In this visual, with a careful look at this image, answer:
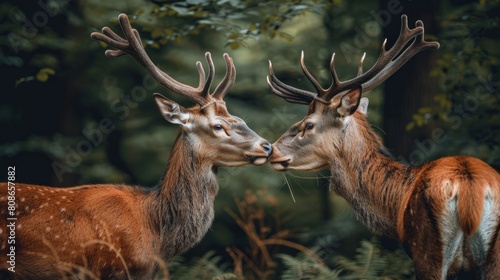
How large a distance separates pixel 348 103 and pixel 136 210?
1.88 metres

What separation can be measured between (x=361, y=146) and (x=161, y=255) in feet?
5.92

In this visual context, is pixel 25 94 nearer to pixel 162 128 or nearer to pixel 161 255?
pixel 162 128

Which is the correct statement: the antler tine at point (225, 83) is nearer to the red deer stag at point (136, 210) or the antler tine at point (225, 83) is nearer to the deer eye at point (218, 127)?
the red deer stag at point (136, 210)

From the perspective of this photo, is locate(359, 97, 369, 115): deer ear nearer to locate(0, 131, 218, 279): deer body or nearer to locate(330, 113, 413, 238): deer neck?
locate(330, 113, 413, 238): deer neck

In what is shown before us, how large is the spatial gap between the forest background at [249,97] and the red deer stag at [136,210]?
690mm

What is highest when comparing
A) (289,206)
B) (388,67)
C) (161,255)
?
(388,67)

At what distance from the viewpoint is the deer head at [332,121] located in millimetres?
6340

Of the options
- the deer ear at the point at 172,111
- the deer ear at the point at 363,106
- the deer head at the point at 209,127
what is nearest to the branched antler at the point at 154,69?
the deer head at the point at 209,127

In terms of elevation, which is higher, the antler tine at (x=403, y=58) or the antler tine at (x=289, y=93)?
the antler tine at (x=403, y=58)

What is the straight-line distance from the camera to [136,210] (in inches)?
235

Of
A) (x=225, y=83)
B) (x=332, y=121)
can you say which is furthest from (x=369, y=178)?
(x=225, y=83)

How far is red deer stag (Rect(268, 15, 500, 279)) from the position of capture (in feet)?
16.5

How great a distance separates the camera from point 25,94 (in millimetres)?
9305

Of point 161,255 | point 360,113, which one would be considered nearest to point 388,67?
point 360,113
